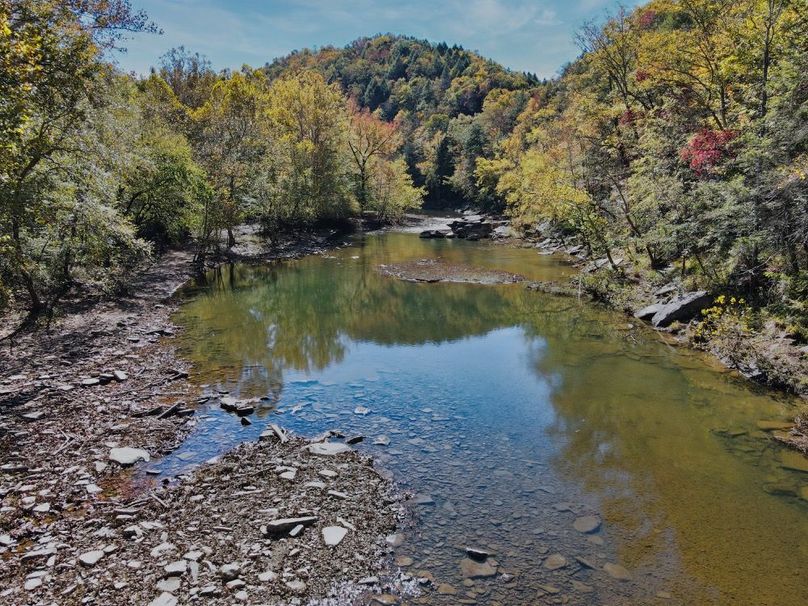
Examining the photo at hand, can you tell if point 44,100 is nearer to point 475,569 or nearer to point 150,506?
point 150,506

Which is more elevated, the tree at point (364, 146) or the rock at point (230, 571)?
the tree at point (364, 146)

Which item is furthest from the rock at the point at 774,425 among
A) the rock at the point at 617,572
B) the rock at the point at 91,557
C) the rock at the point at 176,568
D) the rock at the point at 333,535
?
the rock at the point at 91,557

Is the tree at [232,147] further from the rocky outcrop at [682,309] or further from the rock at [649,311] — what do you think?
the rocky outcrop at [682,309]

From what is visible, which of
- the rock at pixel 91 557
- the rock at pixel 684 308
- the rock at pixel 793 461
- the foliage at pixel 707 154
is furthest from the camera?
the rock at pixel 684 308

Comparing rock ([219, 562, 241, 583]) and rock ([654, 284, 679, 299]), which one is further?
rock ([654, 284, 679, 299])

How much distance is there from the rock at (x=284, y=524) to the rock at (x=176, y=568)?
47.4 inches

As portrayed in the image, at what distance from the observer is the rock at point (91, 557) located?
21.4ft

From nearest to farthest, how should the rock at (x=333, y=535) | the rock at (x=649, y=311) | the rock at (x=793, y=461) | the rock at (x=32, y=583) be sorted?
the rock at (x=32, y=583), the rock at (x=333, y=535), the rock at (x=793, y=461), the rock at (x=649, y=311)

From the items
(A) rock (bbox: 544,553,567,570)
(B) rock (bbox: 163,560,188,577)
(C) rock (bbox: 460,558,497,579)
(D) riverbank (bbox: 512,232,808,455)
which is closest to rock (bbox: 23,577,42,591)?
(B) rock (bbox: 163,560,188,577)

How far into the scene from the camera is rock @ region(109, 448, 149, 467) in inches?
363

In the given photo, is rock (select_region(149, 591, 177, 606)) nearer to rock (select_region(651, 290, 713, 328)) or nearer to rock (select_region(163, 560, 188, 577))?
rock (select_region(163, 560, 188, 577))

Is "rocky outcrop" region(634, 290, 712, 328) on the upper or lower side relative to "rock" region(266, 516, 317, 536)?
upper

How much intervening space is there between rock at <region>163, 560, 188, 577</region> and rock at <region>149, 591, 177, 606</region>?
0.34 meters

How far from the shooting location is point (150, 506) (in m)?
7.89
